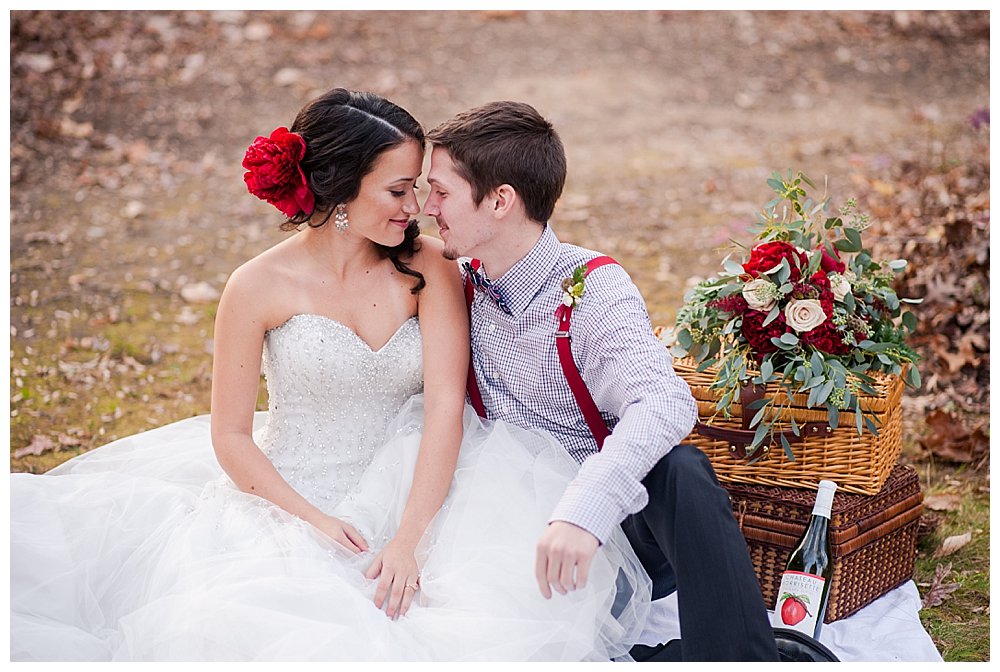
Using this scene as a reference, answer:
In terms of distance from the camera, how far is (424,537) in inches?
104

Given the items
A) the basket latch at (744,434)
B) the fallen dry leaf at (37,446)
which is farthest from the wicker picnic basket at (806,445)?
the fallen dry leaf at (37,446)

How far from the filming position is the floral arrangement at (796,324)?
2916 mm

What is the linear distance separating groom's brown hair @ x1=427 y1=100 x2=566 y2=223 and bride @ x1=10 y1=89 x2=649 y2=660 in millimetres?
127

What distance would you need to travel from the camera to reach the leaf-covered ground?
15.3 ft

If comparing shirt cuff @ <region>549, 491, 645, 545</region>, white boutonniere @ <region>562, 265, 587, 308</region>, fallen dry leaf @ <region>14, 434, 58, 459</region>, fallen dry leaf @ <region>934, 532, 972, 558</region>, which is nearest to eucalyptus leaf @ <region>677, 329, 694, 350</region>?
white boutonniere @ <region>562, 265, 587, 308</region>

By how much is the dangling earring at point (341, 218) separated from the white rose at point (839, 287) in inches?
56.2

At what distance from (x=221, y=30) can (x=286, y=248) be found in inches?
269

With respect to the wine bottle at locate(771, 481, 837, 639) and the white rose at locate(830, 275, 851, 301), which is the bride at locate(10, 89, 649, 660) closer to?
the wine bottle at locate(771, 481, 837, 639)

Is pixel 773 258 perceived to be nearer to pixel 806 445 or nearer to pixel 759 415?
pixel 759 415

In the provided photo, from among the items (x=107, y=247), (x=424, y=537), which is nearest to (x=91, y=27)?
(x=107, y=247)

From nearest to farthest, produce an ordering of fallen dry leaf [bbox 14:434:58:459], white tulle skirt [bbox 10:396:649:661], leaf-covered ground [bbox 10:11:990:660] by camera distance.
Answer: white tulle skirt [bbox 10:396:649:661]
fallen dry leaf [bbox 14:434:58:459]
leaf-covered ground [bbox 10:11:990:660]

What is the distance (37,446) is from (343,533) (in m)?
2.20

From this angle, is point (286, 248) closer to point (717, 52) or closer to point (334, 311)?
point (334, 311)

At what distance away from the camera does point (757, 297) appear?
9.61ft
